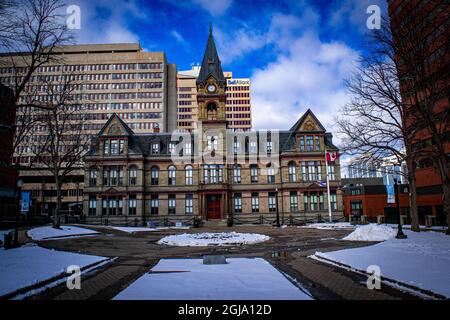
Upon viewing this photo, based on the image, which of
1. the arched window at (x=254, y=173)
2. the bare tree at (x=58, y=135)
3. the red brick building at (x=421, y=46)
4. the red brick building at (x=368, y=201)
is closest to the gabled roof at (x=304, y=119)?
the arched window at (x=254, y=173)

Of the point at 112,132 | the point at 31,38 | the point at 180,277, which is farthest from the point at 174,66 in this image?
the point at 180,277

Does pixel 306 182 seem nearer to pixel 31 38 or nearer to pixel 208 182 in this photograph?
pixel 208 182

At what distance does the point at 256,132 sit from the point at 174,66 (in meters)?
62.4

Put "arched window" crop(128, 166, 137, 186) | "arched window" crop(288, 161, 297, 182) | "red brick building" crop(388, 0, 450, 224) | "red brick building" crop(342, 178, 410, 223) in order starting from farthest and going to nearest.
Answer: "red brick building" crop(342, 178, 410, 223)
"arched window" crop(288, 161, 297, 182)
"arched window" crop(128, 166, 137, 186)
"red brick building" crop(388, 0, 450, 224)

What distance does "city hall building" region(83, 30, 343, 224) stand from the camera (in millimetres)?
40531

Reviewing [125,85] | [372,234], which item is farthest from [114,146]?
[125,85]

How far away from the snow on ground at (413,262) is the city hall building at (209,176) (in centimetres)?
2701

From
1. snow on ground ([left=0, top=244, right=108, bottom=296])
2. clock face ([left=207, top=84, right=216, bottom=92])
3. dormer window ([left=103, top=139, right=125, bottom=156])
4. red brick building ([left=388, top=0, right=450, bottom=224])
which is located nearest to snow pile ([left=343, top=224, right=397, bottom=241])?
red brick building ([left=388, top=0, right=450, bottom=224])

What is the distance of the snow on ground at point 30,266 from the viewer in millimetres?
7732

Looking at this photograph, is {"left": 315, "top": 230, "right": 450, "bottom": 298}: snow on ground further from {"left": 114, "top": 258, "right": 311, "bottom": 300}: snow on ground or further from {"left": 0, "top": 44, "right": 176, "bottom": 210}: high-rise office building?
{"left": 0, "top": 44, "right": 176, "bottom": 210}: high-rise office building

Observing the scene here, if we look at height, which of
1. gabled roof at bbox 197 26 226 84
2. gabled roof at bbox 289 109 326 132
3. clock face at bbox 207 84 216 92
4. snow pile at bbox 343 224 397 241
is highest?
gabled roof at bbox 197 26 226 84

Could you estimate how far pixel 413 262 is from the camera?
32.0 ft

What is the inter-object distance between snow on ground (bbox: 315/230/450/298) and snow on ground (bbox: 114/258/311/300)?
315 cm
